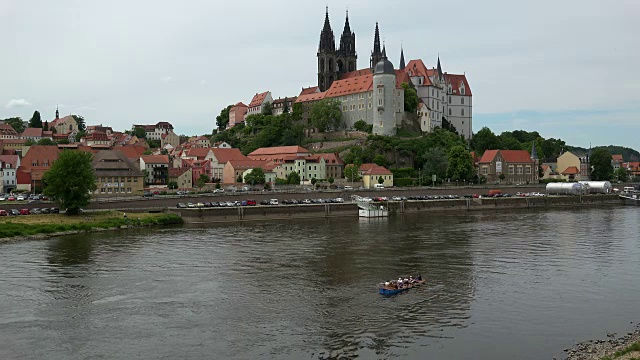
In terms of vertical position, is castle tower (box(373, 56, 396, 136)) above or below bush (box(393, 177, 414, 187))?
above

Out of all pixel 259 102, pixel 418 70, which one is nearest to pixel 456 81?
pixel 418 70

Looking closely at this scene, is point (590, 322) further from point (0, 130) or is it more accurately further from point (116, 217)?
point (0, 130)

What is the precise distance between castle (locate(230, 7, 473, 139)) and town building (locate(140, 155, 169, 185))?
3949 cm

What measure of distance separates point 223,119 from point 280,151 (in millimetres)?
54976

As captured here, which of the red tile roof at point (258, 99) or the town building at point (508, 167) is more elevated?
the red tile roof at point (258, 99)

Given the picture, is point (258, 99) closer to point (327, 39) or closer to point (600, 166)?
point (327, 39)

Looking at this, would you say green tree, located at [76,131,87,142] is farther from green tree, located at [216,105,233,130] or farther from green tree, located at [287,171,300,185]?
green tree, located at [287,171,300,185]

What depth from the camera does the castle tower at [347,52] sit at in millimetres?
140875

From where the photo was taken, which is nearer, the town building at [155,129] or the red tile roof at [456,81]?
the red tile roof at [456,81]

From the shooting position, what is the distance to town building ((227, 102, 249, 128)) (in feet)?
486

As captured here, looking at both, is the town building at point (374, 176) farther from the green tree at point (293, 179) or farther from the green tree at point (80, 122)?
the green tree at point (80, 122)

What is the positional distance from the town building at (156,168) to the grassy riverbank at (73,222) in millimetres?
29878

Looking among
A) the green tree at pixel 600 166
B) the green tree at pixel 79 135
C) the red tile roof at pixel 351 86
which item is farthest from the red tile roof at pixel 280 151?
the green tree at pixel 600 166

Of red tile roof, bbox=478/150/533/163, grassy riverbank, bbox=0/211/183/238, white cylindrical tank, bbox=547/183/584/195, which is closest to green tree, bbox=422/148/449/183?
red tile roof, bbox=478/150/533/163
